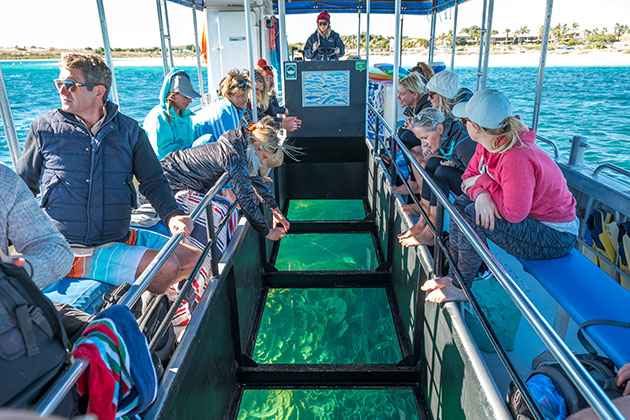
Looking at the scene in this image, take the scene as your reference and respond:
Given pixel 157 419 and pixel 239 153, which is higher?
pixel 239 153

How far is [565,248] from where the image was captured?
229cm

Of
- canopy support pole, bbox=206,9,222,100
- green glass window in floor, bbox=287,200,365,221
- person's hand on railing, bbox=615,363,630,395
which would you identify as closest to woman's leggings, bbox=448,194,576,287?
person's hand on railing, bbox=615,363,630,395

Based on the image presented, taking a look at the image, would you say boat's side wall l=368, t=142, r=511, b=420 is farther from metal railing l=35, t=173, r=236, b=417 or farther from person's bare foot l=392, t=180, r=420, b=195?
metal railing l=35, t=173, r=236, b=417

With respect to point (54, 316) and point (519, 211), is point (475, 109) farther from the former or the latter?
point (54, 316)

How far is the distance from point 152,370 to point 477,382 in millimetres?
1157

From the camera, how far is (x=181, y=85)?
3275 millimetres

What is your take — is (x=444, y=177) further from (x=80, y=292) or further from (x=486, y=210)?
(x=80, y=292)

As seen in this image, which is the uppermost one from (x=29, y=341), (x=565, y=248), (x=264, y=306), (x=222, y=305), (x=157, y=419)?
(x=29, y=341)

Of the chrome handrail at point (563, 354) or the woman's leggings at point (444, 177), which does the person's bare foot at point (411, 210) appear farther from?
the chrome handrail at point (563, 354)

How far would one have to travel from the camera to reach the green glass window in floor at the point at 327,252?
16.6ft

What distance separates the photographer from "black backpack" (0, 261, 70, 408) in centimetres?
85

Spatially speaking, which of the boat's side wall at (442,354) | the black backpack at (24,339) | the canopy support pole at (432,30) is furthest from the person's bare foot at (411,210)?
the canopy support pole at (432,30)

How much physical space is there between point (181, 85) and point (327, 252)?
273cm

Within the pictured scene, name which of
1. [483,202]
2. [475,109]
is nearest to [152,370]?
[483,202]
